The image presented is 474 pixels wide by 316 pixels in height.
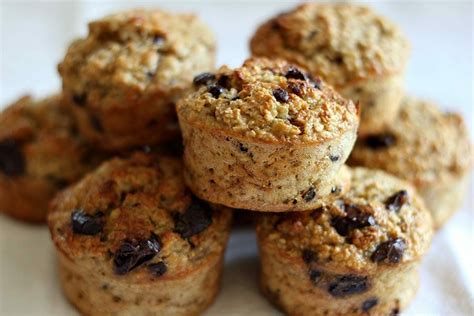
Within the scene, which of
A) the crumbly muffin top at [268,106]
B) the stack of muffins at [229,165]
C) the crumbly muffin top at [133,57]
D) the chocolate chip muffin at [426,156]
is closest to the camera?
the crumbly muffin top at [268,106]

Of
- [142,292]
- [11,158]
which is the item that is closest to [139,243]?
[142,292]

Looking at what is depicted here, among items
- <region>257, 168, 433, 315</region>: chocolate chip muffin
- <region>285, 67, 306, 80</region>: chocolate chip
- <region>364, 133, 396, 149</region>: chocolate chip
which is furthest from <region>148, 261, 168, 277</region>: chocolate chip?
<region>364, 133, 396, 149</region>: chocolate chip

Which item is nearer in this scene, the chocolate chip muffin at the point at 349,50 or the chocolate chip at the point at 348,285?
the chocolate chip at the point at 348,285

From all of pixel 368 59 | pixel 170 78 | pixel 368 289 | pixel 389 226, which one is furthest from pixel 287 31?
pixel 368 289

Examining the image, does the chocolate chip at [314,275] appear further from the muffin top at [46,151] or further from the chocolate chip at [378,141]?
the muffin top at [46,151]

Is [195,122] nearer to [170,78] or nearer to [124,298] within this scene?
[170,78]

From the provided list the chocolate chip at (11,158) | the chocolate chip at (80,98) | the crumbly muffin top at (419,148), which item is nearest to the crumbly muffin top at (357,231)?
the crumbly muffin top at (419,148)

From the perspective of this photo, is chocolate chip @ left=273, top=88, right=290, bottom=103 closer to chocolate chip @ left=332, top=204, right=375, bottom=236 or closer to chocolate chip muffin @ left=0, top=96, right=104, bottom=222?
chocolate chip @ left=332, top=204, right=375, bottom=236
